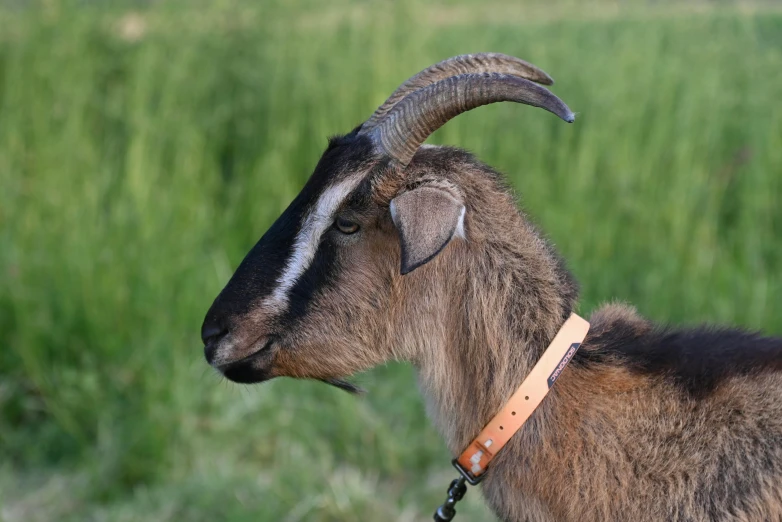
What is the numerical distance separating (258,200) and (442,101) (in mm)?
4211

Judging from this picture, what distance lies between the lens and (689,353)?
2.76m

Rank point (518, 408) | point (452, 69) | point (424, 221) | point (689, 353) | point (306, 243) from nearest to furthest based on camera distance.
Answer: point (424, 221) < point (518, 408) < point (689, 353) < point (306, 243) < point (452, 69)

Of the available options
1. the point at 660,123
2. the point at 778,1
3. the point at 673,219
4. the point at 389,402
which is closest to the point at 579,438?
the point at 389,402

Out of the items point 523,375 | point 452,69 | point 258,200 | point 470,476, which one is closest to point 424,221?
point 523,375

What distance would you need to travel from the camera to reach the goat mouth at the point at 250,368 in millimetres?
2912

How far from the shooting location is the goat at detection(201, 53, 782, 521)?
8.48ft

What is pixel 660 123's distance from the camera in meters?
6.82

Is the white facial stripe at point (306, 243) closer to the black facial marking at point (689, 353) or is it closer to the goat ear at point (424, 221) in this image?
the goat ear at point (424, 221)

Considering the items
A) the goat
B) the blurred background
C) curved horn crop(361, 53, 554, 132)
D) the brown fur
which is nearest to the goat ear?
the goat

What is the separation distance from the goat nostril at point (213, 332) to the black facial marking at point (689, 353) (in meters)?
1.21

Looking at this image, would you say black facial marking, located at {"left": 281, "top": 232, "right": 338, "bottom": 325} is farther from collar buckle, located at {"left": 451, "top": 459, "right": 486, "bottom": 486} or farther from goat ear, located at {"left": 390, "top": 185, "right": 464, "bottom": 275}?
collar buckle, located at {"left": 451, "top": 459, "right": 486, "bottom": 486}

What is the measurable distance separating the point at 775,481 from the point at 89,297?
435 cm

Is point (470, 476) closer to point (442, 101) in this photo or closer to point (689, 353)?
point (689, 353)

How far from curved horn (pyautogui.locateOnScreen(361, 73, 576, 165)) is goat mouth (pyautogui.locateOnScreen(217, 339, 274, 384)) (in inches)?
32.2
